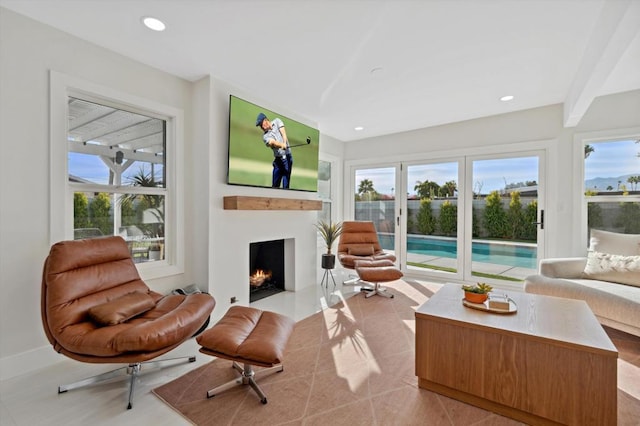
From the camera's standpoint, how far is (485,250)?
14.3 feet

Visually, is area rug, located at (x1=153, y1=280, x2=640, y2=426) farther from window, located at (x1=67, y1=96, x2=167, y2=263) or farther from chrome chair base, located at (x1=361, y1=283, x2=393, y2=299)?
window, located at (x1=67, y1=96, x2=167, y2=263)

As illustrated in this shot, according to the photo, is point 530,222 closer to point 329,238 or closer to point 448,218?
point 448,218

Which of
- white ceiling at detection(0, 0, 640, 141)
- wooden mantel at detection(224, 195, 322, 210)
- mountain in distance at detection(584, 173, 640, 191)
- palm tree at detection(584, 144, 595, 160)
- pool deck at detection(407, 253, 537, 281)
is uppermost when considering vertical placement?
white ceiling at detection(0, 0, 640, 141)

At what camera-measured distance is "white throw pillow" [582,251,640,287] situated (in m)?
2.70

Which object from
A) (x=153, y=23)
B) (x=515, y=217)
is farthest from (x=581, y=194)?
(x=153, y=23)

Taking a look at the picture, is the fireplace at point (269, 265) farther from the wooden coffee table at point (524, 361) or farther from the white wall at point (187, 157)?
the wooden coffee table at point (524, 361)

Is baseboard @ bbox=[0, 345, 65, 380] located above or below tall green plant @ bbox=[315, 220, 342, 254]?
below

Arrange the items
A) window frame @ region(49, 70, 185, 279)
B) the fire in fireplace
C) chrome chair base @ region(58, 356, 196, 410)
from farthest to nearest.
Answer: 1. the fire in fireplace
2. window frame @ region(49, 70, 185, 279)
3. chrome chair base @ region(58, 356, 196, 410)

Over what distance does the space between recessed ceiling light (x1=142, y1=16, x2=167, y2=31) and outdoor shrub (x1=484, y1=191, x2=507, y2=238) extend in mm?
4462

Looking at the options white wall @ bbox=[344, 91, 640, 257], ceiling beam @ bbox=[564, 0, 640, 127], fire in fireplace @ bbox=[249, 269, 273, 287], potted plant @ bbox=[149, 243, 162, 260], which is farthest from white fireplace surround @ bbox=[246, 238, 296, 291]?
ceiling beam @ bbox=[564, 0, 640, 127]

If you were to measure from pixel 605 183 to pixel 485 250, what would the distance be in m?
1.59

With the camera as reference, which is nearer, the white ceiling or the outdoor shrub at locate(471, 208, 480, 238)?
the white ceiling

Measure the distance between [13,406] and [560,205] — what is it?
5.53 meters

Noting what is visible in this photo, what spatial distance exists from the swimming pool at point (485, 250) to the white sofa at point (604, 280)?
93 centimetres
